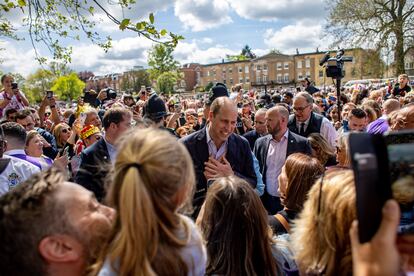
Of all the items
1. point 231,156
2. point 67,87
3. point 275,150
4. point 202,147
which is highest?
point 67,87

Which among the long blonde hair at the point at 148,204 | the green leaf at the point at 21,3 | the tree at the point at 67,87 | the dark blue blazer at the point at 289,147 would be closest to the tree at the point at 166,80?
the tree at the point at 67,87

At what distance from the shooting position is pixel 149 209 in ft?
Result: 4.37

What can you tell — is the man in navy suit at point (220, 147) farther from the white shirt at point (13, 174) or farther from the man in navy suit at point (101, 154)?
the white shirt at point (13, 174)

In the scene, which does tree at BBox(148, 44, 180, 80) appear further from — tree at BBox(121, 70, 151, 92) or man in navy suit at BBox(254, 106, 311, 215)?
man in navy suit at BBox(254, 106, 311, 215)

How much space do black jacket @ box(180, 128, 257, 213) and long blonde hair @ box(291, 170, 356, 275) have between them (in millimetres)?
2160

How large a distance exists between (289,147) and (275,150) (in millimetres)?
206

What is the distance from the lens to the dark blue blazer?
181 inches

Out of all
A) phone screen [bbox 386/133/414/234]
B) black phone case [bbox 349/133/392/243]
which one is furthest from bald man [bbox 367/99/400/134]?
black phone case [bbox 349/133/392/243]

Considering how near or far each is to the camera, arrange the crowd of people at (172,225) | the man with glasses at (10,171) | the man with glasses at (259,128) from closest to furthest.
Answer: the crowd of people at (172,225) < the man with glasses at (10,171) < the man with glasses at (259,128)

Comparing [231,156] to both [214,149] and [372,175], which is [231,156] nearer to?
[214,149]

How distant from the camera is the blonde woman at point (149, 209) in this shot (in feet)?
4.34

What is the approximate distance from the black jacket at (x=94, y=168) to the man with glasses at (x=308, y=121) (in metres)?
3.33

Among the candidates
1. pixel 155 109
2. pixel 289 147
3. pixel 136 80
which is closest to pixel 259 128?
pixel 289 147

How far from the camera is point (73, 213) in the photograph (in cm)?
143
